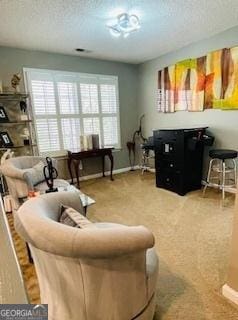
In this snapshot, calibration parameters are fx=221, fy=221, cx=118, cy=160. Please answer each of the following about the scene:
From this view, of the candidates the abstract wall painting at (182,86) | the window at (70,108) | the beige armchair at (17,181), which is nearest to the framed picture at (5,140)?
the window at (70,108)

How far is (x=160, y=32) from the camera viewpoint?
332 centimetres

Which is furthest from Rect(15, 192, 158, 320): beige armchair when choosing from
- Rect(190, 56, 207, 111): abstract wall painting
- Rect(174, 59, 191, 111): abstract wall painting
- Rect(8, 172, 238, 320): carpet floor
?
Rect(174, 59, 191, 111): abstract wall painting

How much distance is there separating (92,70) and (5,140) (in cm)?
228

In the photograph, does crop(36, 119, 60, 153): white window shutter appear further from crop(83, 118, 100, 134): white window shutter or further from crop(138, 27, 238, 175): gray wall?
crop(138, 27, 238, 175): gray wall

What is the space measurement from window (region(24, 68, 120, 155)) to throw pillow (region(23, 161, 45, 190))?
1122mm

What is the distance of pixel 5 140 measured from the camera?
3.77 metres

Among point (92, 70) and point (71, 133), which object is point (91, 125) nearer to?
point (71, 133)

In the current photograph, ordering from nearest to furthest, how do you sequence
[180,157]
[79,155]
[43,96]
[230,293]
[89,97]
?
[230,293]
[180,157]
[43,96]
[79,155]
[89,97]

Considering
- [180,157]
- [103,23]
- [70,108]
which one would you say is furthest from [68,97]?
[180,157]

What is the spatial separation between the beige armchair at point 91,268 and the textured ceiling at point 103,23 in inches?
91.6

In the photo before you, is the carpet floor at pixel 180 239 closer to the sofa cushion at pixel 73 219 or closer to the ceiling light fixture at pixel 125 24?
the sofa cushion at pixel 73 219

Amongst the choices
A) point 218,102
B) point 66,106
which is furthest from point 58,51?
point 218,102

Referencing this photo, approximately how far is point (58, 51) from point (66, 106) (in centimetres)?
101

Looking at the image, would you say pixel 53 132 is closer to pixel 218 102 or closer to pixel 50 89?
pixel 50 89
